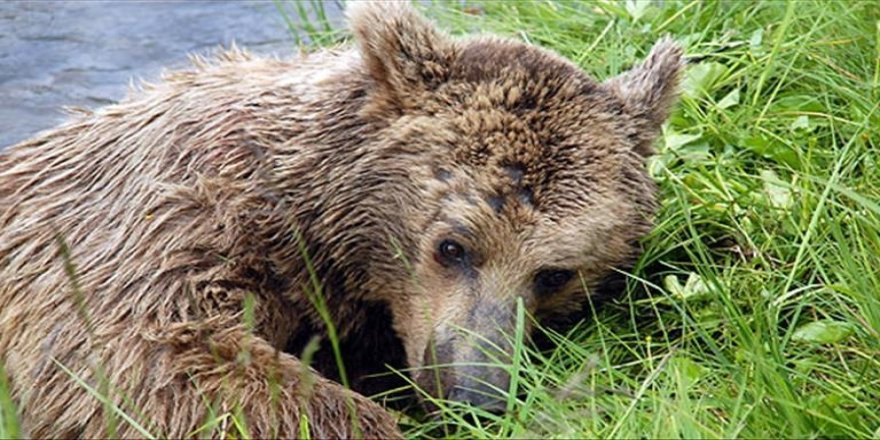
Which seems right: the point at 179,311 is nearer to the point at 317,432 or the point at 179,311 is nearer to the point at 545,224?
the point at 317,432

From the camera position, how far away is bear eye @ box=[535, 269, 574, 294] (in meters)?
4.88

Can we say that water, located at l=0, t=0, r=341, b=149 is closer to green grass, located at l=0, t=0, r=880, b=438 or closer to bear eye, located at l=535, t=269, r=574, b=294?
green grass, located at l=0, t=0, r=880, b=438

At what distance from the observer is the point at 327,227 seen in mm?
4988

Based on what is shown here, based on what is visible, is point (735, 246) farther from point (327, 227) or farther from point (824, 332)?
point (327, 227)

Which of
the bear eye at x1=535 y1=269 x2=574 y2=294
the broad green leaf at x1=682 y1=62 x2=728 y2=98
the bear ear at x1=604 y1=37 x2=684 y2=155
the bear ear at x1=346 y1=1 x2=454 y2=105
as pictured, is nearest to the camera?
the bear eye at x1=535 y1=269 x2=574 y2=294

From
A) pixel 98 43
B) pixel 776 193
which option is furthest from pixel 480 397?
pixel 98 43

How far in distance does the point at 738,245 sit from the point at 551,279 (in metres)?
0.86

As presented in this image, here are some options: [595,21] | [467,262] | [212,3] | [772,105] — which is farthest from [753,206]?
[212,3]

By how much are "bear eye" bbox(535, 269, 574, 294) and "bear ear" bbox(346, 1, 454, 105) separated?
0.67m

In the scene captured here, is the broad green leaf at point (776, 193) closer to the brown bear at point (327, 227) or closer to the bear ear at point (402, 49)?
the brown bear at point (327, 227)

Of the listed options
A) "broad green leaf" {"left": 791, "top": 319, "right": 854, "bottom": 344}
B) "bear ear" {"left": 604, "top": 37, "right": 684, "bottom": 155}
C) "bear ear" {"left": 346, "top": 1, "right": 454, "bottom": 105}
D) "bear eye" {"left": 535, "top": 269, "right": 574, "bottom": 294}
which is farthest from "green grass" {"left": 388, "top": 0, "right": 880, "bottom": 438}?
"bear ear" {"left": 346, "top": 1, "right": 454, "bottom": 105}

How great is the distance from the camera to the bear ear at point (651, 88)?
5230 millimetres

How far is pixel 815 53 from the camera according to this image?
→ 247 inches

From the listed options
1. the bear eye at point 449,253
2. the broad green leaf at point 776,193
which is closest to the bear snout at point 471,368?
the bear eye at point 449,253
